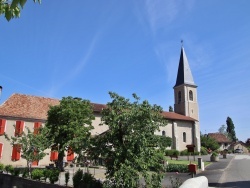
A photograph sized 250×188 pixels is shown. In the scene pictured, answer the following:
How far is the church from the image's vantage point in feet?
100

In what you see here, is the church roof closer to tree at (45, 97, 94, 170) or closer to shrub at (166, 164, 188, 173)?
tree at (45, 97, 94, 170)

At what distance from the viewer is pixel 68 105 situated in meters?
24.9

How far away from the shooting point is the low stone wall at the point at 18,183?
613 inches

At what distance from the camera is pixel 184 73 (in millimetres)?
61062

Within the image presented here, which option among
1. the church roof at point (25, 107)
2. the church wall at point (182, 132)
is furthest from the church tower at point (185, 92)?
the church roof at point (25, 107)

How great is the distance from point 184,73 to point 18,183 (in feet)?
163

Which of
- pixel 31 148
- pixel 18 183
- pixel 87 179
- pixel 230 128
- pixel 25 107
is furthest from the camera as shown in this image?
pixel 230 128

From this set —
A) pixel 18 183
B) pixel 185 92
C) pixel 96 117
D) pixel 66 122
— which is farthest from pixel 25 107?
pixel 185 92

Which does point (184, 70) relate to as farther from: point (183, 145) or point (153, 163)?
point (153, 163)

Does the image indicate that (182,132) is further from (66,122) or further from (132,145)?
(132,145)

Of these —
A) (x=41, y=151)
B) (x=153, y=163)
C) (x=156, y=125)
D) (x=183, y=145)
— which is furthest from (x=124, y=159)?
(x=183, y=145)

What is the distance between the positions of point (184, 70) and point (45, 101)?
36.0 metres

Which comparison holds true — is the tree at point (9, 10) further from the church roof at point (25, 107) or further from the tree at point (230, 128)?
the tree at point (230, 128)

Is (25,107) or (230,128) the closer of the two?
(25,107)
